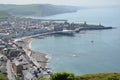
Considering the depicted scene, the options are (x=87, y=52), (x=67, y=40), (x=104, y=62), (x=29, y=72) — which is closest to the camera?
(x=29, y=72)

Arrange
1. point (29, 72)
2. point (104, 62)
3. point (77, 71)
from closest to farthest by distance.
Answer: point (29, 72), point (77, 71), point (104, 62)

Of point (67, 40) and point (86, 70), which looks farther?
point (67, 40)

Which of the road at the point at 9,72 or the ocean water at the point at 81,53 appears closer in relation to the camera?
the road at the point at 9,72

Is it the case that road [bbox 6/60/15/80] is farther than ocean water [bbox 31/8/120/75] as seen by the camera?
No

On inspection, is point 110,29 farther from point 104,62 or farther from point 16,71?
point 16,71

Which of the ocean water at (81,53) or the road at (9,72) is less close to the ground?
the road at (9,72)

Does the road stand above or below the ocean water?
above

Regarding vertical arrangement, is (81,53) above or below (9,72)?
below

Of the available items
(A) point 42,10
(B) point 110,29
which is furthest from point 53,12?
(B) point 110,29

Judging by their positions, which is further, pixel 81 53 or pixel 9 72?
pixel 81 53
